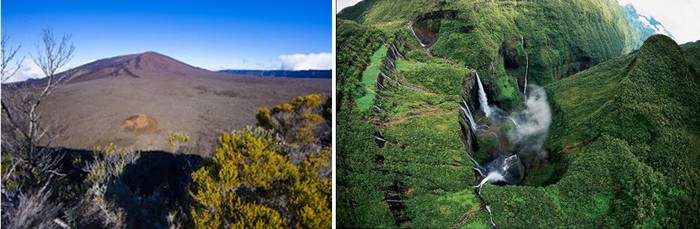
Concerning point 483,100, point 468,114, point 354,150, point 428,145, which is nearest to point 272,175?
point 354,150

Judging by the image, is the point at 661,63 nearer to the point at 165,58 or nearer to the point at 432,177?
the point at 432,177

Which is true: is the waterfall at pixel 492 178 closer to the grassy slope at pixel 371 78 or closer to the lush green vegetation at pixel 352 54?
the grassy slope at pixel 371 78

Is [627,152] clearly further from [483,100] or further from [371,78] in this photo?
[371,78]

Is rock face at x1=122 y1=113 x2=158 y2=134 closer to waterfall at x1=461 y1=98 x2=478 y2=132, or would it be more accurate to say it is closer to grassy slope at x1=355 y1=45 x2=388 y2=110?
grassy slope at x1=355 y1=45 x2=388 y2=110

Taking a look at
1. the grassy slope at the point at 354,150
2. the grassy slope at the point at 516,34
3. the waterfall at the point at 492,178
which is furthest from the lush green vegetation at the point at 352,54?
the waterfall at the point at 492,178

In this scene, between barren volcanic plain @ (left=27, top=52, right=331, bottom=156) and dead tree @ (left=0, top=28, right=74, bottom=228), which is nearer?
dead tree @ (left=0, top=28, right=74, bottom=228)

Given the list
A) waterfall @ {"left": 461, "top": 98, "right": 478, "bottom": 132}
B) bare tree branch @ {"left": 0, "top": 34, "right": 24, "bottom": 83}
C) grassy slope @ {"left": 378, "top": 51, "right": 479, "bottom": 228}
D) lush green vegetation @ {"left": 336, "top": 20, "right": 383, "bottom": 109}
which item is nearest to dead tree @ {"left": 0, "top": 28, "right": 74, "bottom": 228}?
bare tree branch @ {"left": 0, "top": 34, "right": 24, "bottom": 83}
